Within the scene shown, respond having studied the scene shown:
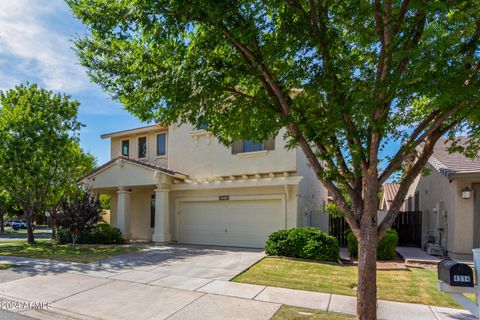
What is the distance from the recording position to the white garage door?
48.6 ft

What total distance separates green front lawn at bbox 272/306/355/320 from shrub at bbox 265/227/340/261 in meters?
5.28

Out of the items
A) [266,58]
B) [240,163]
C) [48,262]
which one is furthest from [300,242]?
[48,262]

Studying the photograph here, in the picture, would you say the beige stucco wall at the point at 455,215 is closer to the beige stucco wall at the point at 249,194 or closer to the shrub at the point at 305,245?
the shrub at the point at 305,245

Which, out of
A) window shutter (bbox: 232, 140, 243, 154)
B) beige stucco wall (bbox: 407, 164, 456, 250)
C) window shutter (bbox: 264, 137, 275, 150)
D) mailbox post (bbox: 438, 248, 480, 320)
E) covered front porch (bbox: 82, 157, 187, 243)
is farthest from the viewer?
covered front porch (bbox: 82, 157, 187, 243)

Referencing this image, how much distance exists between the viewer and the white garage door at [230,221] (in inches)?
583

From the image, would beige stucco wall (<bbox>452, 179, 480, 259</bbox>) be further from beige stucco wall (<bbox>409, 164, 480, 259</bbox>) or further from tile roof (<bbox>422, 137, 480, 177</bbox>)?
tile roof (<bbox>422, 137, 480, 177</bbox>)

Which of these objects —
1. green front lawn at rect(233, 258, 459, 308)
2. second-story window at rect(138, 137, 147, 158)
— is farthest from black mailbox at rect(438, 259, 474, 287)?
second-story window at rect(138, 137, 147, 158)

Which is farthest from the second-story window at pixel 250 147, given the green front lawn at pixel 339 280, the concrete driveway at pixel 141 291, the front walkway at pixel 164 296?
the front walkway at pixel 164 296

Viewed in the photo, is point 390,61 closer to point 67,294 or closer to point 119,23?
point 119,23

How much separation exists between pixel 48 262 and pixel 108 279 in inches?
162

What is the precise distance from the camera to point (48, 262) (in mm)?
11273

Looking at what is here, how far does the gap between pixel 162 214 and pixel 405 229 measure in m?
12.6

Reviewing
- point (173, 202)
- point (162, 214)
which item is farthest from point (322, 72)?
point (173, 202)

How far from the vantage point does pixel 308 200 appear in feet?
52.6
